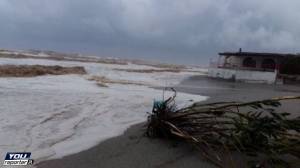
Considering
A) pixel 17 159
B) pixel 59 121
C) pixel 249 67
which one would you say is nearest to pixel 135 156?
pixel 17 159

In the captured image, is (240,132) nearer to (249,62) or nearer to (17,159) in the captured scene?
(17,159)

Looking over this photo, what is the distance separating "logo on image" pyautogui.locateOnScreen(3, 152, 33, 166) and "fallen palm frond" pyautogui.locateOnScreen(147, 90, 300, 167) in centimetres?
252

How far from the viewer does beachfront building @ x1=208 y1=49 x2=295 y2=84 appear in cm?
3900

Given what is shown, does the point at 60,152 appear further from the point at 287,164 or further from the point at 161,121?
the point at 287,164

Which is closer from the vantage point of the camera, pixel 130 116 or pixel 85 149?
pixel 85 149

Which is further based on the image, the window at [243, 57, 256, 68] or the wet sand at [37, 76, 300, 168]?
the window at [243, 57, 256, 68]

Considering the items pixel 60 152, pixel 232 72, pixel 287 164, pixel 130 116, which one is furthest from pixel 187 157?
pixel 232 72

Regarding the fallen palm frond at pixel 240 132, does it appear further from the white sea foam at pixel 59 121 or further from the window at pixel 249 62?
the window at pixel 249 62

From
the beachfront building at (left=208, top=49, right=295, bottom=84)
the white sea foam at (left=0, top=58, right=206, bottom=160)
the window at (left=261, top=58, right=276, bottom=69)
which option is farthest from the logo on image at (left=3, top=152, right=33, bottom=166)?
the window at (left=261, top=58, right=276, bottom=69)

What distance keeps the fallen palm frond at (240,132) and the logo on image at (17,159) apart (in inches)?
99.4

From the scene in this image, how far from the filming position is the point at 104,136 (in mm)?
8391

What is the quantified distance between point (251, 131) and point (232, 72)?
116 feet

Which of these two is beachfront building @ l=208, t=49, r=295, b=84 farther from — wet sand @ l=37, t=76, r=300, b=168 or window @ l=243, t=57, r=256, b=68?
wet sand @ l=37, t=76, r=300, b=168

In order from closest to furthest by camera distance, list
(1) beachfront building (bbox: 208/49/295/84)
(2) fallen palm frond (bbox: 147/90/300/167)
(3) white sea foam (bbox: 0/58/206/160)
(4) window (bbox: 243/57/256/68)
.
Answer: (2) fallen palm frond (bbox: 147/90/300/167) < (3) white sea foam (bbox: 0/58/206/160) < (1) beachfront building (bbox: 208/49/295/84) < (4) window (bbox: 243/57/256/68)
